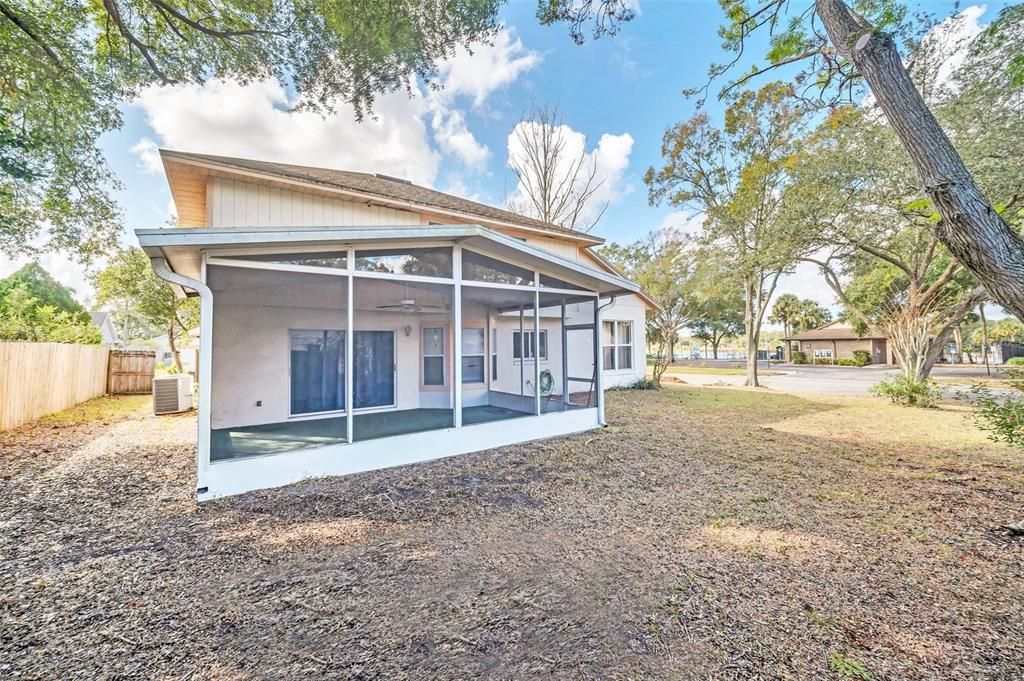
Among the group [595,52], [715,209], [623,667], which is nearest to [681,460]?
[623,667]

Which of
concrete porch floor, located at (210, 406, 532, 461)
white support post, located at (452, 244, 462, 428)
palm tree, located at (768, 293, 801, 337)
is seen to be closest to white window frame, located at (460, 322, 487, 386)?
concrete porch floor, located at (210, 406, 532, 461)

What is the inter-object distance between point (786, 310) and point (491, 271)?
166 feet

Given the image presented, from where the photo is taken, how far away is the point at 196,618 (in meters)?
2.55

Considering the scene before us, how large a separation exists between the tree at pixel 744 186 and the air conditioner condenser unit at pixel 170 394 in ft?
53.7

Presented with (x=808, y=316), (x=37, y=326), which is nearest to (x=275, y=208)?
(x=37, y=326)

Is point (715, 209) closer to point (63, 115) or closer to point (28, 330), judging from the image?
point (63, 115)

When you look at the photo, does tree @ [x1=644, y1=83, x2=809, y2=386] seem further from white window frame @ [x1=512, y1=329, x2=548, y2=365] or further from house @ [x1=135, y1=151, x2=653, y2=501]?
house @ [x1=135, y1=151, x2=653, y2=501]

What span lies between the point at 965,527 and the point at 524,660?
4476 mm

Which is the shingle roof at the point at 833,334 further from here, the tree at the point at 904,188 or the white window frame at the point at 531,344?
the white window frame at the point at 531,344

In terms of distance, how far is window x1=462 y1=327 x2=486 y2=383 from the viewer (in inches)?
402

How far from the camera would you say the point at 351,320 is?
5074 mm

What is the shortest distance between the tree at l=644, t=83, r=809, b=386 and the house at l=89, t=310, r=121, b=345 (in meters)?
50.5

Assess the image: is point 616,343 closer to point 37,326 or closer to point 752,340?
point 752,340

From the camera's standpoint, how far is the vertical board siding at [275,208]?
765cm
